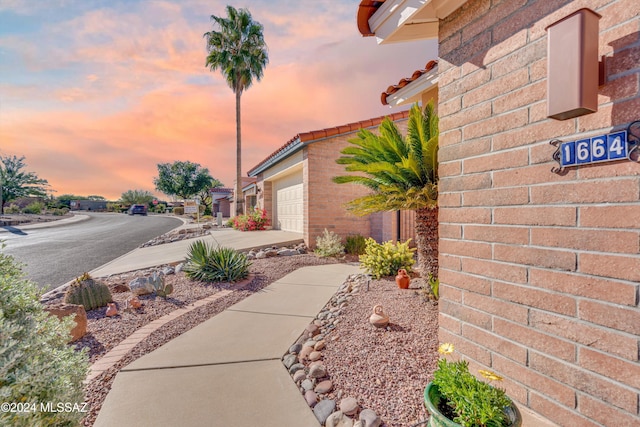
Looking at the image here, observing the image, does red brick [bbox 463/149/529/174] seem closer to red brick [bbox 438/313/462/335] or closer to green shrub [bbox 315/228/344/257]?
red brick [bbox 438/313/462/335]

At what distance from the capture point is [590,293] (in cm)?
143

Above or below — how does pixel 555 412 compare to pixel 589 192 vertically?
below

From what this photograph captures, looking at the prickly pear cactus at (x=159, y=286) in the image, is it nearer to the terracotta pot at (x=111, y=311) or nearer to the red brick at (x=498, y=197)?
the terracotta pot at (x=111, y=311)

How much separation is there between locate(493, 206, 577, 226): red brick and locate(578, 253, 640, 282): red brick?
19 centimetres

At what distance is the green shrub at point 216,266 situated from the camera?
18.5 feet

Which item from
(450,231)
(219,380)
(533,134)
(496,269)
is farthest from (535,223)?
(219,380)

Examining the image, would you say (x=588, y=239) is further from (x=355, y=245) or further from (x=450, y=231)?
(x=355, y=245)

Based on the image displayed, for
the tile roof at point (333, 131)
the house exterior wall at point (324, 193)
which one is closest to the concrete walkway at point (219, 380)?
the house exterior wall at point (324, 193)

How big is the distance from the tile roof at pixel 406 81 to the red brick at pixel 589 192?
3098mm

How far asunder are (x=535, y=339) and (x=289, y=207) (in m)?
10.5

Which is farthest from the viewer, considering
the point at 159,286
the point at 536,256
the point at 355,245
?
the point at 355,245

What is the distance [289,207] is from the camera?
11773 mm

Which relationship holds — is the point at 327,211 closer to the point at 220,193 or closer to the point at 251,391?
the point at 251,391

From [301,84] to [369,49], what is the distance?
239 centimetres
